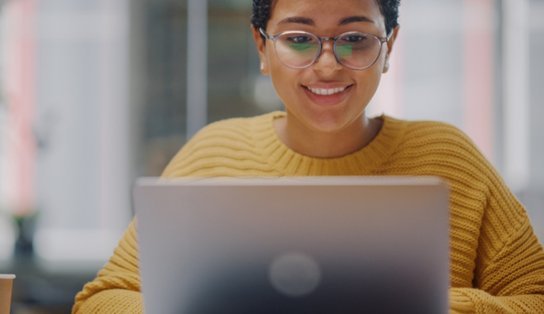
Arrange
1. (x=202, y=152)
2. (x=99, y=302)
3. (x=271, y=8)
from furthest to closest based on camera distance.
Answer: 1. (x=202, y=152)
2. (x=271, y=8)
3. (x=99, y=302)

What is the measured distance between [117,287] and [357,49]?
0.63m

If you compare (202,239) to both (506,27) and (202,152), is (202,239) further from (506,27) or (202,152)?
(506,27)

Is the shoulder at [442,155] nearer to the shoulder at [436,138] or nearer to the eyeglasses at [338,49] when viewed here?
the shoulder at [436,138]

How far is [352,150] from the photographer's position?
57.1 inches

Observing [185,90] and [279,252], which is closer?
[279,252]

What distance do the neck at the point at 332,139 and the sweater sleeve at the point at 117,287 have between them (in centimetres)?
38

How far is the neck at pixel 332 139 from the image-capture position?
4.73ft

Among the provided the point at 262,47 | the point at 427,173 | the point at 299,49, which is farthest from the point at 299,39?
the point at 427,173

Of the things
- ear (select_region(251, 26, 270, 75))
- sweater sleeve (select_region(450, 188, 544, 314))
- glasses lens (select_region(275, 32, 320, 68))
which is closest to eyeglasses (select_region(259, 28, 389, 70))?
glasses lens (select_region(275, 32, 320, 68))

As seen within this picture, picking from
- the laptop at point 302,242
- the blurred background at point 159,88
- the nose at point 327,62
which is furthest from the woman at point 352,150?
the blurred background at point 159,88

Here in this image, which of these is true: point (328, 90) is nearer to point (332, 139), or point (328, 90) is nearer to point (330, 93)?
point (330, 93)

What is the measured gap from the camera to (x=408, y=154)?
1.43m

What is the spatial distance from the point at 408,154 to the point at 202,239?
26.5 inches

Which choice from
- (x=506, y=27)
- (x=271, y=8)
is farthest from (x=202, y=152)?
(x=506, y=27)
